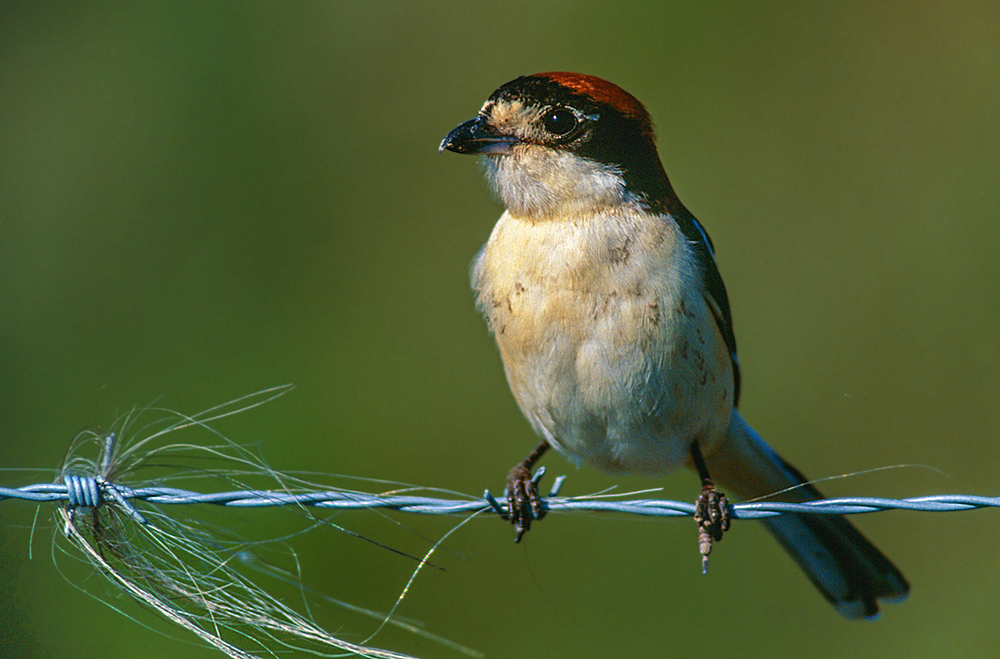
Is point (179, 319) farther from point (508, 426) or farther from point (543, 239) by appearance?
point (543, 239)

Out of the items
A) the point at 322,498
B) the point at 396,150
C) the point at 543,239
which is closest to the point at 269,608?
the point at 322,498

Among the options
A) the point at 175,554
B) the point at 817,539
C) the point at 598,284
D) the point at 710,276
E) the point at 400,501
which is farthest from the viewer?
the point at 817,539

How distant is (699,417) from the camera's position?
2.60 metres

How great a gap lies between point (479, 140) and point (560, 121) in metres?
0.27

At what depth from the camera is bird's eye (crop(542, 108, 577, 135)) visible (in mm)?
2477

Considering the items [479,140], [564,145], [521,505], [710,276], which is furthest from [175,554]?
[710,276]

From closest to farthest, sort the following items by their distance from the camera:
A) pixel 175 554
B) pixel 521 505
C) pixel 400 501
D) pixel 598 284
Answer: pixel 400 501 → pixel 175 554 → pixel 598 284 → pixel 521 505

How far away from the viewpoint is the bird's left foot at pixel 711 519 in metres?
2.46

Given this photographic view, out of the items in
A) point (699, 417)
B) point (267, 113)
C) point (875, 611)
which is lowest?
point (875, 611)

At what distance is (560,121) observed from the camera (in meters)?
2.48

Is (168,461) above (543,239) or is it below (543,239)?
below

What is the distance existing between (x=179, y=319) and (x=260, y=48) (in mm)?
2053

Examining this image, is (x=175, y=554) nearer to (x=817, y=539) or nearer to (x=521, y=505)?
(x=521, y=505)

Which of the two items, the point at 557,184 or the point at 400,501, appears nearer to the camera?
the point at 400,501
